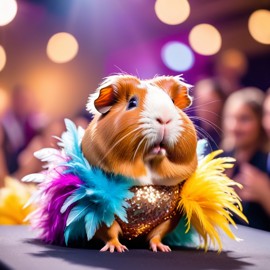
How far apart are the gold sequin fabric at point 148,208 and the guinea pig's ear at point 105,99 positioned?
0.17m

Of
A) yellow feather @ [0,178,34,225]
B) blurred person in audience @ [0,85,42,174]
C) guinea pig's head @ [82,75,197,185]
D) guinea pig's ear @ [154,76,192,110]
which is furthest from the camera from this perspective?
blurred person in audience @ [0,85,42,174]

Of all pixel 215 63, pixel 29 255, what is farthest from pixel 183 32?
pixel 29 255

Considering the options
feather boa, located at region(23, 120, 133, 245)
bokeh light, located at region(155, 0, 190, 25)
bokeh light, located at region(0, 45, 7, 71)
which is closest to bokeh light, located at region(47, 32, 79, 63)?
bokeh light, located at region(0, 45, 7, 71)

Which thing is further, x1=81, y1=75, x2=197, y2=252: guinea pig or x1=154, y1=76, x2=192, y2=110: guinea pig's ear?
x1=154, y1=76, x2=192, y2=110: guinea pig's ear

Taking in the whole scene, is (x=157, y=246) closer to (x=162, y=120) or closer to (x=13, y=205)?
(x=162, y=120)

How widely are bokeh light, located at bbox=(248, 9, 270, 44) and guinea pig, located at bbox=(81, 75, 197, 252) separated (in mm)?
822

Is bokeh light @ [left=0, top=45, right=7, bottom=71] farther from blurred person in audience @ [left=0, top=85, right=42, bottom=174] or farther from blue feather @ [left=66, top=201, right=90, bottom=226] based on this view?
blue feather @ [left=66, top=201, right=90, bottom=226]

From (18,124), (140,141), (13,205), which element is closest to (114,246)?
(140,141)

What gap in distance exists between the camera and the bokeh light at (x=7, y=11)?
2059mm

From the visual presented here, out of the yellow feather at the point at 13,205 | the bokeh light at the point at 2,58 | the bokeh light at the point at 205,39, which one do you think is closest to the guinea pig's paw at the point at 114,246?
the yellow feather at the point at 13,205

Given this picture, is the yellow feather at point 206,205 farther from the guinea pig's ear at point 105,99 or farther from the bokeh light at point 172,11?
the bokeh light at point 172,11

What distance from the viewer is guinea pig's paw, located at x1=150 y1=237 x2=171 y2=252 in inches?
43.8

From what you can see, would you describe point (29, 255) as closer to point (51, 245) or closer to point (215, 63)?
point (51, 245)

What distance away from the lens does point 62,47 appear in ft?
6.91
